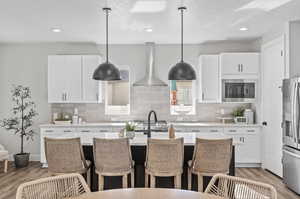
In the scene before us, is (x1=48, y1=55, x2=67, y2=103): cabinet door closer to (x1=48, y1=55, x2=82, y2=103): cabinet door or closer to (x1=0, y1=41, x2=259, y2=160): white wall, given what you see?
(x1=48, y1=55, x2=82, y2=103): cabinet door

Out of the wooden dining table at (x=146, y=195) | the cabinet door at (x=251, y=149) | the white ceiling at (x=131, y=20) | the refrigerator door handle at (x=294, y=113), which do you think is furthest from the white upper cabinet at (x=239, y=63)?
the wooden dining table at (x=146, y=195)

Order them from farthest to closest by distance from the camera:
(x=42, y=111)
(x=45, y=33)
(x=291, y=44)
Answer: (x=42, y=111) < (x=45, y=33) < (x=291, y=44)

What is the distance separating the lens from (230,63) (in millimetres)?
6520

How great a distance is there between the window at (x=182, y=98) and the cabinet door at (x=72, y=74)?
2128 mm

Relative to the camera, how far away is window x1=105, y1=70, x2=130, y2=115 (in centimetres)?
711

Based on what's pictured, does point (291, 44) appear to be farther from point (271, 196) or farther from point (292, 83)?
point (271, 196)

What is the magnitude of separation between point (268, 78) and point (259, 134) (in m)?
1.18

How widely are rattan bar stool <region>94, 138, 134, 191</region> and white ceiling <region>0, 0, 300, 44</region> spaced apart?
72.7 inches

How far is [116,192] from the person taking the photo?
2.04 m

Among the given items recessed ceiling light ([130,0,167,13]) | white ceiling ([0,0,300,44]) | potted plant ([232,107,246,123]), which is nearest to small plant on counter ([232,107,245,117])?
potted plant ([232,107,246,123])

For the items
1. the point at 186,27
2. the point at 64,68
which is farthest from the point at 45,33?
the point at 186,27

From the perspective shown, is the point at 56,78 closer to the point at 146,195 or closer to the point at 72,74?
the point at 72,74

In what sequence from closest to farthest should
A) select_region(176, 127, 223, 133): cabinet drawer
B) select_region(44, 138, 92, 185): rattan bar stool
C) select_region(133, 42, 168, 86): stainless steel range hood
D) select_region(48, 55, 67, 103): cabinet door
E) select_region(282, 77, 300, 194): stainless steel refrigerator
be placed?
select_region(44, 138, 92, 185): rattan bar stool, select_region(282, 77, 300, 194): stainless steel refrigerator, select_region(176, 127, 223, 133): cabinet drawer, select_region(48, 55, 67, 103): cabinet door, select_region(133, 42, 168, 86): stainless steel range hood

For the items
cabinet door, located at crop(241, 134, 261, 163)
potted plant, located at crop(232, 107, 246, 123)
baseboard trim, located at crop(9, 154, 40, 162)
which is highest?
potted plant, located at crop(232, 107, 246, 123)
